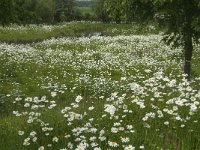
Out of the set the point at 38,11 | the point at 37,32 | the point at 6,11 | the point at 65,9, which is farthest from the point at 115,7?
the point at 65,9

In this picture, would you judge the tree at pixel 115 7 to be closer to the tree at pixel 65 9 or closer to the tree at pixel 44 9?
the tree at pixel 44 9

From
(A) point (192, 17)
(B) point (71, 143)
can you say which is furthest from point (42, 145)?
(A) point (192, 17)

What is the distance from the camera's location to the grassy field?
24.5 feet

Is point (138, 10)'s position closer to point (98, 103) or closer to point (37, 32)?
point (98, 103)

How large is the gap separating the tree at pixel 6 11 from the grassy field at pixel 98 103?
305 centimetres

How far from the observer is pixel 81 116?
815 centimetres

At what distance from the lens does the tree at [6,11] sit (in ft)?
58.2

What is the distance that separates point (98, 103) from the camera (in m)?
10.8

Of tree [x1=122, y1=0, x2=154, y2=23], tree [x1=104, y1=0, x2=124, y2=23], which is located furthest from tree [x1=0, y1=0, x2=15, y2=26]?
tree [x1=122, y1=0, x2=154, y2=23]

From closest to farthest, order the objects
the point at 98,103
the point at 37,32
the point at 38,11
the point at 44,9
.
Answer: the point at 98,103, the point at 37,32, the point at 38,11, the point at 44,9

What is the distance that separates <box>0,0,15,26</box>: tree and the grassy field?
3.05 m

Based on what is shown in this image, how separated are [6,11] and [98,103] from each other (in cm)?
941

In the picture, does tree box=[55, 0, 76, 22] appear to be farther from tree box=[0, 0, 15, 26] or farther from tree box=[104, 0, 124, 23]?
tree box=[104, 0, 124, 23]

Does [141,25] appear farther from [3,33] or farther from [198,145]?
[3,33]
